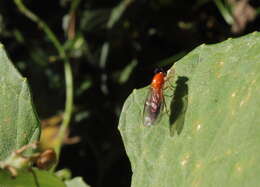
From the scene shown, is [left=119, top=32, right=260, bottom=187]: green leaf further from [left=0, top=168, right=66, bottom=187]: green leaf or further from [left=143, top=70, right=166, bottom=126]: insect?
[left=0, top=168, right=66, bottom=187]: green leaf

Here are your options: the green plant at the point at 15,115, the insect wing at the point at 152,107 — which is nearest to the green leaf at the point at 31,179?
the green plant at the point at 15,115

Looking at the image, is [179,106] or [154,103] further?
[154,103]

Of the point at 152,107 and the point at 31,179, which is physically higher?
the point at 31,179

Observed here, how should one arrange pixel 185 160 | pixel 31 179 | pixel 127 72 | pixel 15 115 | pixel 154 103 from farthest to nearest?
pixel 127 72 < pixel 154 103 < pixel 15 115 < pixel 185 160 < pixel 31 179

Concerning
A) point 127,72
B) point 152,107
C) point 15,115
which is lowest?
point 127,72

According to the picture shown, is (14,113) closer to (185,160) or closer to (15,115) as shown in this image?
(15,115)

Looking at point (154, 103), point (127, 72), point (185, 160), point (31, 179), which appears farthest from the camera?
point (127, 72)

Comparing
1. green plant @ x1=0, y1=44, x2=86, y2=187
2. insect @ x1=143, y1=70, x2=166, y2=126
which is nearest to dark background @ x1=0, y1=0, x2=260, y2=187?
insect @ x1=143, y1=70, x2=166, y2=126

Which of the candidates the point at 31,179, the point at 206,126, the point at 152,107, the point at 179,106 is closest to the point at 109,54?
the point at 152,107

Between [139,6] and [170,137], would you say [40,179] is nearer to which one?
[170,137]
